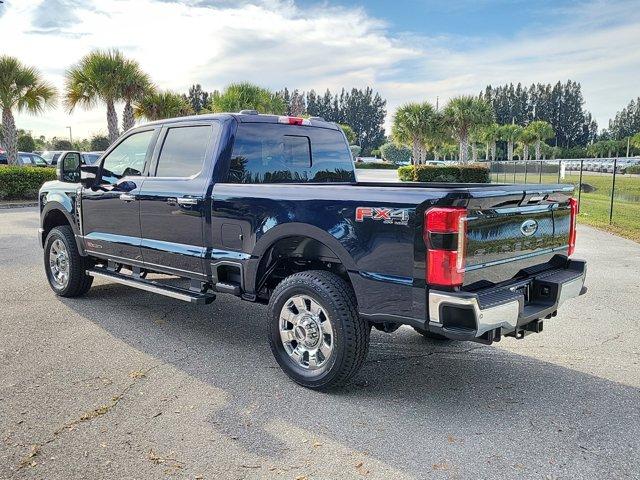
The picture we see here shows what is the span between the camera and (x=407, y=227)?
346 cm

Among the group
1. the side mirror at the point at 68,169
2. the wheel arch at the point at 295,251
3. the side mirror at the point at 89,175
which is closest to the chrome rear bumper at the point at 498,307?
the wheel arch at the point at 295,251

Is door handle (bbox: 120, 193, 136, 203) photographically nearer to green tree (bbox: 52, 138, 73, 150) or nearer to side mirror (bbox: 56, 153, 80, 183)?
side mirror (bbox: 56, 153, 80, 183)

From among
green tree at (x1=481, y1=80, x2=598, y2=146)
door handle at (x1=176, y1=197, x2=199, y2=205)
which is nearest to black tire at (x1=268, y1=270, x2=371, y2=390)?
door handle at (x1=176, y1=197, x2=199, y2=205)

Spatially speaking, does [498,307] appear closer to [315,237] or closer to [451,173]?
[315,237]

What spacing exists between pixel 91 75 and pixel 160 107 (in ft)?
13.6

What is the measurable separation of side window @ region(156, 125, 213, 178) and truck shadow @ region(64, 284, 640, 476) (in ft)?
5.07

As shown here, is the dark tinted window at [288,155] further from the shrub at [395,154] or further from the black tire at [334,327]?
the shrub at [395,154]

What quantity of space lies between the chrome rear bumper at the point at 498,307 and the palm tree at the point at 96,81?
22.8m

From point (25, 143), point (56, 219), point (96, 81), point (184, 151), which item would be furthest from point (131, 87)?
point (25, 143)

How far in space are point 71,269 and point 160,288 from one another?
180 centimetres

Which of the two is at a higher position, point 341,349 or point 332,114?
point 332,114

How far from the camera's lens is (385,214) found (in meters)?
3.57

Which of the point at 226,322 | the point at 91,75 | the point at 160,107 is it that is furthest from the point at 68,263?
the point at 160,107

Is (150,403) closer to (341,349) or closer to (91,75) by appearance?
(341,349)
